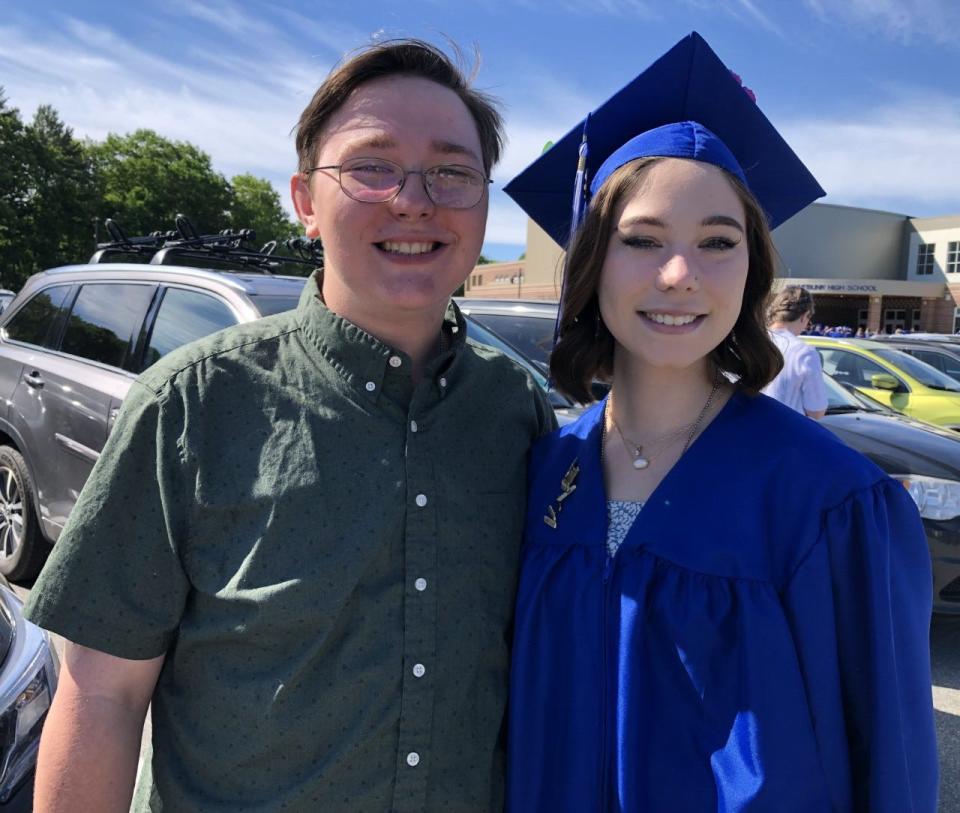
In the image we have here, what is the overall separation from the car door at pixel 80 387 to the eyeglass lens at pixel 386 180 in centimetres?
291

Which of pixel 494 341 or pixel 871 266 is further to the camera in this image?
pixel 871 266

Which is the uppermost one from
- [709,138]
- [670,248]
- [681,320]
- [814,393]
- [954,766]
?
[814,393]

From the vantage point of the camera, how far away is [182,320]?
12.8 feet

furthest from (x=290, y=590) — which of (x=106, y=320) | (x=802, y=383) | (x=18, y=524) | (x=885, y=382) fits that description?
(x=885, y=382)

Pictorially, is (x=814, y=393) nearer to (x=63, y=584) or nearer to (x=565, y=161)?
(x=565, y=161)

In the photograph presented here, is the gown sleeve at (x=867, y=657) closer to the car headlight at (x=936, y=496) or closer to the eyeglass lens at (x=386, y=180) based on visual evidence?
the eyeglass lens at (x=386, y=180)

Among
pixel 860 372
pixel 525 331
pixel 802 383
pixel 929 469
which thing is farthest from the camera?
pixel 860 372

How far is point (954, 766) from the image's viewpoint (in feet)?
10.7

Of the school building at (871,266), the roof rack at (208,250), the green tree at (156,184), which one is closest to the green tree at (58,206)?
the green tree at (156,184)

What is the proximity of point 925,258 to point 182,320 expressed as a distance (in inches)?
2148

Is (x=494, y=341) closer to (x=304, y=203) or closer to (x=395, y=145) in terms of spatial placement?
(x=304, y=203)

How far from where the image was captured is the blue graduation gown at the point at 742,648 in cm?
125

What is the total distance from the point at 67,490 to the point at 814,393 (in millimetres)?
4877

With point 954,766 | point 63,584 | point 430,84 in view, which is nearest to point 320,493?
point 63,584
